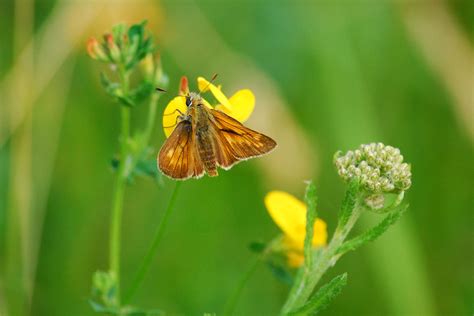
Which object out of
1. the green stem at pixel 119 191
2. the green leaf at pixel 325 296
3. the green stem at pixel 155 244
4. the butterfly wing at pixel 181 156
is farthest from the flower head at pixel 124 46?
the green leaf at pixel 325 296

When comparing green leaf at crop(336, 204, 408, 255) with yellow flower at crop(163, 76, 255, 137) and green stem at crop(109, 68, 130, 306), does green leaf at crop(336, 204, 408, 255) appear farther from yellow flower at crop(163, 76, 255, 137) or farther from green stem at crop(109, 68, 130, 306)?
green stem at crop(109, 68, 130, 306)

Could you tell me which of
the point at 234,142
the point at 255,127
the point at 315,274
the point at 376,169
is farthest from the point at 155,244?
the point at 255,127

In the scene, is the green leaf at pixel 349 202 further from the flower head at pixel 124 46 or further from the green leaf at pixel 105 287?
the flower head at pixel 124 46

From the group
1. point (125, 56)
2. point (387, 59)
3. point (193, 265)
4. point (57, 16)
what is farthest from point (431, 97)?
point (125, 56)

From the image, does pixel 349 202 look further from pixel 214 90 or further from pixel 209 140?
pixel 209 140

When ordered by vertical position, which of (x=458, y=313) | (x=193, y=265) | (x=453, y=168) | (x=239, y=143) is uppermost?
(x=453, y=168)

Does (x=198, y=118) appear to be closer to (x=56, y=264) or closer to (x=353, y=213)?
(x=353, y=213)

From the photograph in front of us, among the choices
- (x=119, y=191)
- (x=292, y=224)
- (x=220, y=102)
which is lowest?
(x=119, y=191)
